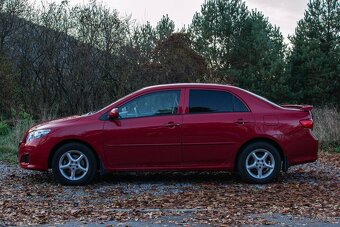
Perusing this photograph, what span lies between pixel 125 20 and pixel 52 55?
2.81 m

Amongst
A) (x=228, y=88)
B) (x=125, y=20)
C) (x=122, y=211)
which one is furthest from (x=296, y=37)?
(x=122, y=211)

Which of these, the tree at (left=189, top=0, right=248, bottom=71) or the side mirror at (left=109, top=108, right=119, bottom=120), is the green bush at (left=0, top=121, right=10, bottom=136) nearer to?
the side mirror at (left=109, top=108, right=119, bottom=120)

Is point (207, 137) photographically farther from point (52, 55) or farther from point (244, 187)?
point (52, 55)

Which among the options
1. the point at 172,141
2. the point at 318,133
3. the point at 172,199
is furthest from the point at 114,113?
the point at 318,133

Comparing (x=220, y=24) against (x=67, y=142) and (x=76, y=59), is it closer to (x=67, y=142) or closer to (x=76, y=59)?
(x=76, y=59)

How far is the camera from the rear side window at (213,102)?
9.78 metres

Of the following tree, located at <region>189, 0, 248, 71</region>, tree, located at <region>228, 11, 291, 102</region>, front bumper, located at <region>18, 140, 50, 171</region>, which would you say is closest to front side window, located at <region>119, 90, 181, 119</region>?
front bumper, located at <region>18, 140, 50, 171</region>

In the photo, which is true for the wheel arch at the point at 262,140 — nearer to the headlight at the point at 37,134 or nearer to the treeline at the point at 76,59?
the headlight at the point at 37,134

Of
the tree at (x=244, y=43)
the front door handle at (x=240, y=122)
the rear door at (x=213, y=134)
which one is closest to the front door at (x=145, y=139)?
the rear door at (x=213, y=134)

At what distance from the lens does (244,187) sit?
9406 millimetres

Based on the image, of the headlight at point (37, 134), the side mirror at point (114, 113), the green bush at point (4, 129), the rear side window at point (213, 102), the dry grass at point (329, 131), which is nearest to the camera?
the side mirror at point (114, 113)

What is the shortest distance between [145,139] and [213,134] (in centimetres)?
114

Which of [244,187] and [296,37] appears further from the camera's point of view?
[296,37]

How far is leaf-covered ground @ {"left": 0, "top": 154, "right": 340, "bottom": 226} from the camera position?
7098 millimetres
